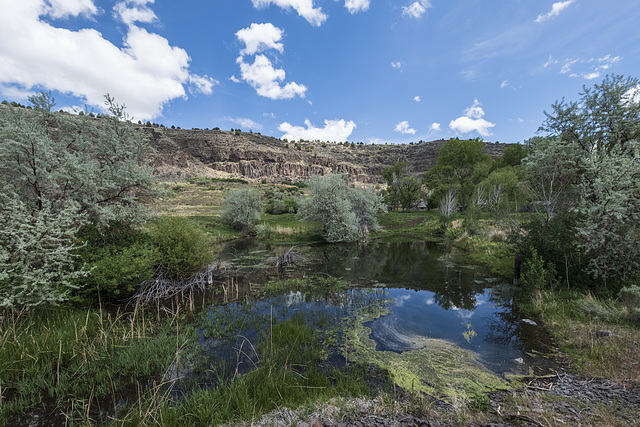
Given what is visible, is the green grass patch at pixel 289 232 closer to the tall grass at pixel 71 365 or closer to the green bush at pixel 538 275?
the green bush at pixel 538 275

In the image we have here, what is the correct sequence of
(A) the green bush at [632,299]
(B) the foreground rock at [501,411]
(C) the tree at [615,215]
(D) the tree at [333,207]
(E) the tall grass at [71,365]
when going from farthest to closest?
(D) the tree at [333,207] < (C) the tree at [615,215] < (A) the green bush at [632,299] < (E) the tall grass at [71,365] < (B) the foreground rock at [501,411]

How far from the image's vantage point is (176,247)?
10.2 m

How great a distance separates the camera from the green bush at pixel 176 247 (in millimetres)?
10109

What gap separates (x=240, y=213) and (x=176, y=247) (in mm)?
21714

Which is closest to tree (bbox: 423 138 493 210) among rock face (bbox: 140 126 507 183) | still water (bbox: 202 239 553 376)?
still water (bbox: 202 239 553 376)

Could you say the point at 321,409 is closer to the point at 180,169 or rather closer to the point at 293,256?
the point at 293,256

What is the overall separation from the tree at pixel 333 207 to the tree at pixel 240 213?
872cm

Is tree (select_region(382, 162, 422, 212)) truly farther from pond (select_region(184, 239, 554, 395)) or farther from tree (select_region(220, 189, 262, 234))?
pond (select_region(184, 239, 554, 395))

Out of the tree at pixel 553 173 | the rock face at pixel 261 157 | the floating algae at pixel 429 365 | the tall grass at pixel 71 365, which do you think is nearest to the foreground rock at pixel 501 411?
the floating algae at pixel 429 365

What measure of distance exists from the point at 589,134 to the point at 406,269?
10.7 m

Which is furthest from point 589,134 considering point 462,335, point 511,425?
point 511,425

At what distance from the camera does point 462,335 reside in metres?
7.52

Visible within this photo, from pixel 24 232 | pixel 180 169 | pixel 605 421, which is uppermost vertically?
pixel 180 169

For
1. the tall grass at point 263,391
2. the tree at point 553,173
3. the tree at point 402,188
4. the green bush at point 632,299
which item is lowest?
the tall grass at point 263,391
